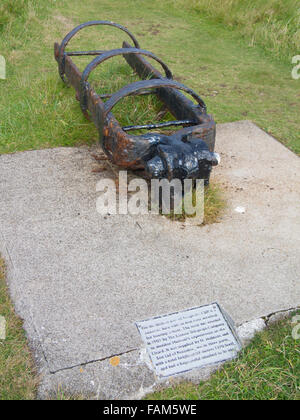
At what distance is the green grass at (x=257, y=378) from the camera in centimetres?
219


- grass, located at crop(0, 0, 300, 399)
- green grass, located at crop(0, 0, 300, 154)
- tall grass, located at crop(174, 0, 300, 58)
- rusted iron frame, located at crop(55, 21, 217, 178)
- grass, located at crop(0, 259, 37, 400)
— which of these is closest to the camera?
grass, located at crop(0, 259, 37, 400)

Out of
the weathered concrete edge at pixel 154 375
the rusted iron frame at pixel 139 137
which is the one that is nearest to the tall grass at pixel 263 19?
the rusted iron frame at pixel 139 137

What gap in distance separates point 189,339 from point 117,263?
671mm

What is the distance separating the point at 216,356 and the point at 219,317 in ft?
0.80

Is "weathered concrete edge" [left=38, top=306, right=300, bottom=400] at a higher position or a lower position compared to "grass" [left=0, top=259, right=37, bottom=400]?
lower

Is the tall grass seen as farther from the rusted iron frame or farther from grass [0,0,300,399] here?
the rusted iron frame

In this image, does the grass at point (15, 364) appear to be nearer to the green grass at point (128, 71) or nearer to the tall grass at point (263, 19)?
the green grass at point (128, 71)

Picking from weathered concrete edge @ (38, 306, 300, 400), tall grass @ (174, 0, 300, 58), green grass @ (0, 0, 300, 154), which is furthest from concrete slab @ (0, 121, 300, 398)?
tall grass @ (174, 0, 300, 58)

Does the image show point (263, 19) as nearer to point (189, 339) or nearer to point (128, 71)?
point (128, 71)

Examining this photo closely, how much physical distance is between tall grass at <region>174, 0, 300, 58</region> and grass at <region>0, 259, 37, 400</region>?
5.13 metres

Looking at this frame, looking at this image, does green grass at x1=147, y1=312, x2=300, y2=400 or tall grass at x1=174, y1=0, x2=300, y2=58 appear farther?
tall grass at x1=174, y1=0, x2=300, y2=58

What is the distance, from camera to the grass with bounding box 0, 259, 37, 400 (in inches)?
84.9

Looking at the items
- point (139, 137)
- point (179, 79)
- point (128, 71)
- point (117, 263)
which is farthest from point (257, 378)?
point (179, 79)

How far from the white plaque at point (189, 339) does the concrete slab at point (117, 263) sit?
2.1 inches
